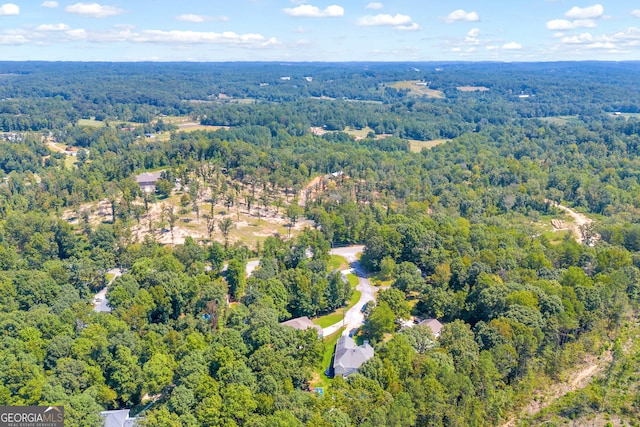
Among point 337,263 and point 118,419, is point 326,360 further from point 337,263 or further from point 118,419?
point 337,263

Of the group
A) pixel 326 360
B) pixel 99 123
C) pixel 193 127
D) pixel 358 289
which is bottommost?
pixel 326 360

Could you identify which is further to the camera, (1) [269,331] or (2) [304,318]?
(2) [304,318]

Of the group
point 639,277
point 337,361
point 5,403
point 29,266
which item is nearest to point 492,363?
point 337,361

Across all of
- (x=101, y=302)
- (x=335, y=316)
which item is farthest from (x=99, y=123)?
(x=335, y=316)

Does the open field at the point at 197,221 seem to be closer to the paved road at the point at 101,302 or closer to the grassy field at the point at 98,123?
the paved road at the point at 101,302

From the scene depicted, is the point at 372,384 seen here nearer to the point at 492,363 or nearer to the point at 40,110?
the point at 492,363
